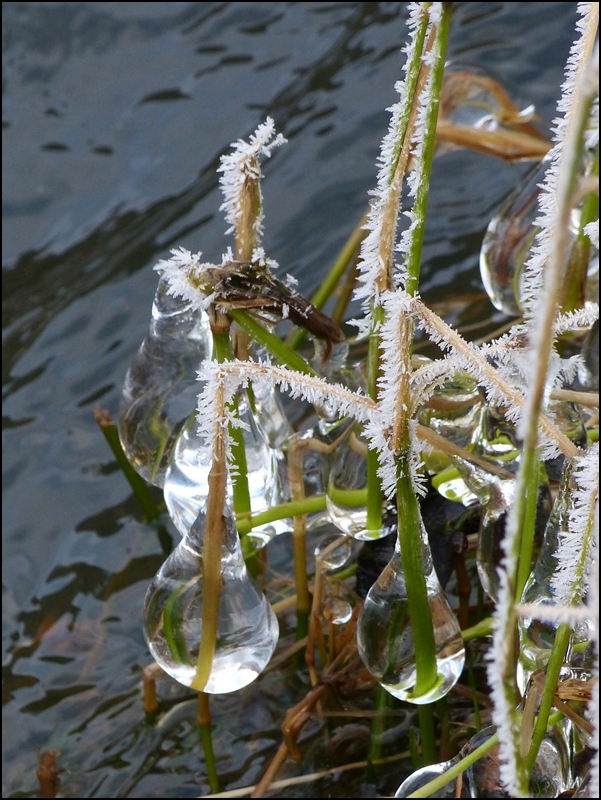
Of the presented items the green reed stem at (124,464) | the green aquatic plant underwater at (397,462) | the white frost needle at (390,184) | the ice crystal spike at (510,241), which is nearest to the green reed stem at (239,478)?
the green aquatic plant underwater at (397,462)

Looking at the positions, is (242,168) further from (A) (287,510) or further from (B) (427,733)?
(B) (427,733)

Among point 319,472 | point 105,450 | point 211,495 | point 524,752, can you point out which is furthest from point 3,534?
point 524,752

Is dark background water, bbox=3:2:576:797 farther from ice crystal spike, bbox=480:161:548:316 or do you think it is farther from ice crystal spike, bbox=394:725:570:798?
ice crystal spike, bbox=394:725:570:798

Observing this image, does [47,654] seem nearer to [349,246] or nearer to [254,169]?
[349,246]

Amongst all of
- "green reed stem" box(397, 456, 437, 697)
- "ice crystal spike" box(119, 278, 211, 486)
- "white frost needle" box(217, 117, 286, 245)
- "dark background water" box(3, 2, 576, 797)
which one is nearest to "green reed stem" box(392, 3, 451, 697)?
"green reed stem" box(397, 456, 437, 697)

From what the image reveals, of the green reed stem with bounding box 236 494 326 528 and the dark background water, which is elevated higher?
the dark background water
